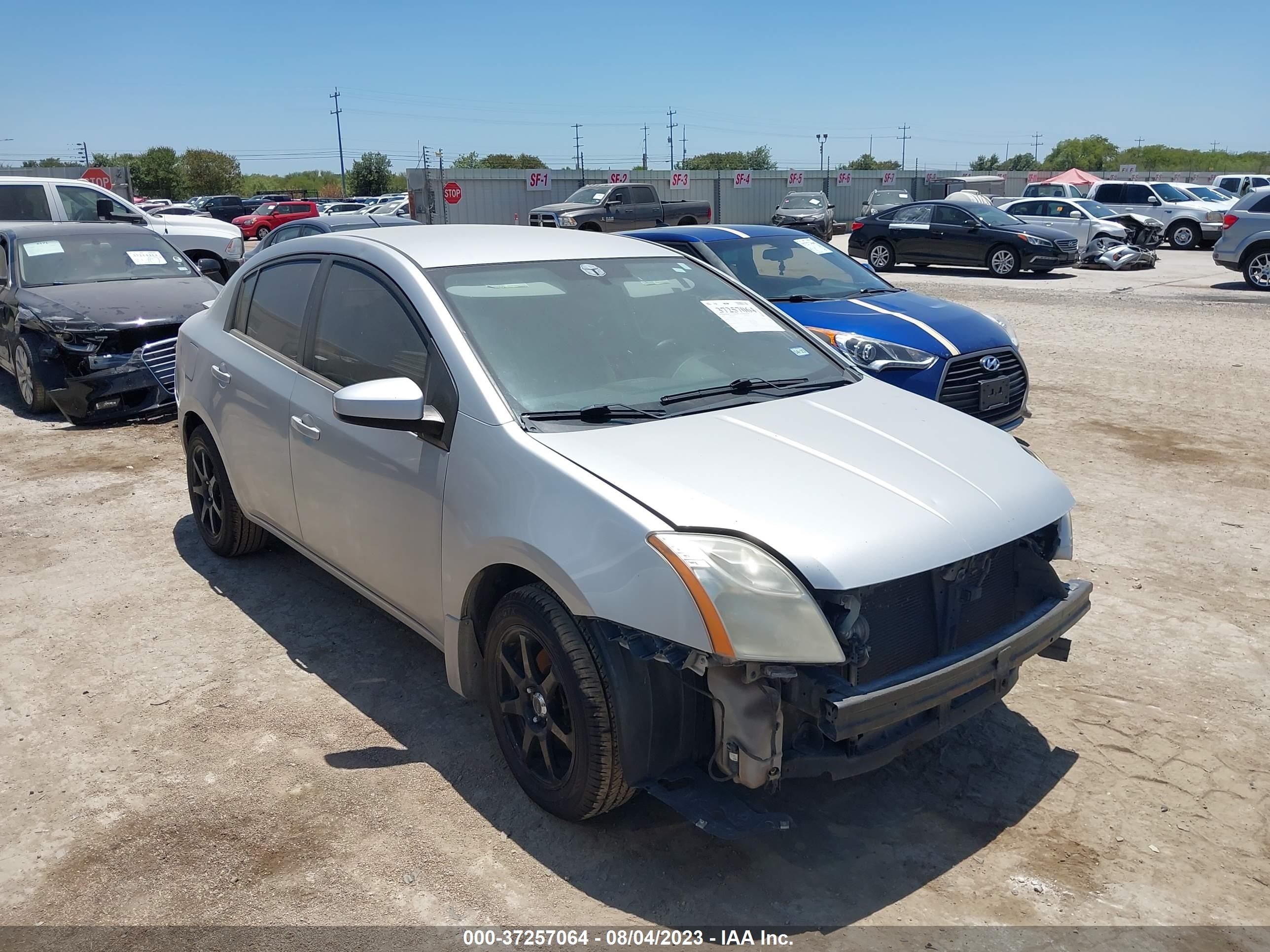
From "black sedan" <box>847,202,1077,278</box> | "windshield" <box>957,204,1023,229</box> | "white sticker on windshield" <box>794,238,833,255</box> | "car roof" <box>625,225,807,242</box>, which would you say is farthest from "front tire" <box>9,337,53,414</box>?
"windshield" <box>957,204,1023,229</box>

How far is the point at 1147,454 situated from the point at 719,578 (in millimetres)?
5887

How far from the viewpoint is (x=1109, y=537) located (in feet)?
18.7

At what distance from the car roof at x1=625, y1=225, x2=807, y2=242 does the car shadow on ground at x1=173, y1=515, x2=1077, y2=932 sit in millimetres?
5084

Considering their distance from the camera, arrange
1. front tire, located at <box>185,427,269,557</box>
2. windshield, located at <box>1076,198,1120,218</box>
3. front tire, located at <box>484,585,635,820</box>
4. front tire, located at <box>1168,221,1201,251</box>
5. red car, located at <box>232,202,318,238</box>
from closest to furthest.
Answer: front tire, located at <box>484,585,635,820</box> < front tire, located at <box>185,427,269,557</box> < windshield, located at <box>1076,198,1120,218</box> < front tire, located at <box>1168,221,1201,251</box> < red car, located at <box>232,202,318,238</box>

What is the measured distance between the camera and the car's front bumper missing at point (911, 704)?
2686 mm

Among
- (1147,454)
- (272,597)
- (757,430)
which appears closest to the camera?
(757,430)

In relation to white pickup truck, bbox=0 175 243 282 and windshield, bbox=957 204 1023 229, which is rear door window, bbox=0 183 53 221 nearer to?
white pickup truck, bbox=0 175 243 282

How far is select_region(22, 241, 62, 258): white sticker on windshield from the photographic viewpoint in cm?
956

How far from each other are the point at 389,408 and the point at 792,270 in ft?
17.8

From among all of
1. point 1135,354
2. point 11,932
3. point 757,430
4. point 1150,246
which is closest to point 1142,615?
point 757,430

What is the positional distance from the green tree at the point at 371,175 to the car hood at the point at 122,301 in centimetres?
8141

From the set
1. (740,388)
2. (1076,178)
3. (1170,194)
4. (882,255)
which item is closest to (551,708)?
(740,388)

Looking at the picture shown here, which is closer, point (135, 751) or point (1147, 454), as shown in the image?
→ point (135, 751)

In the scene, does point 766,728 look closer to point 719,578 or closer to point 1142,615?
point 719,578
